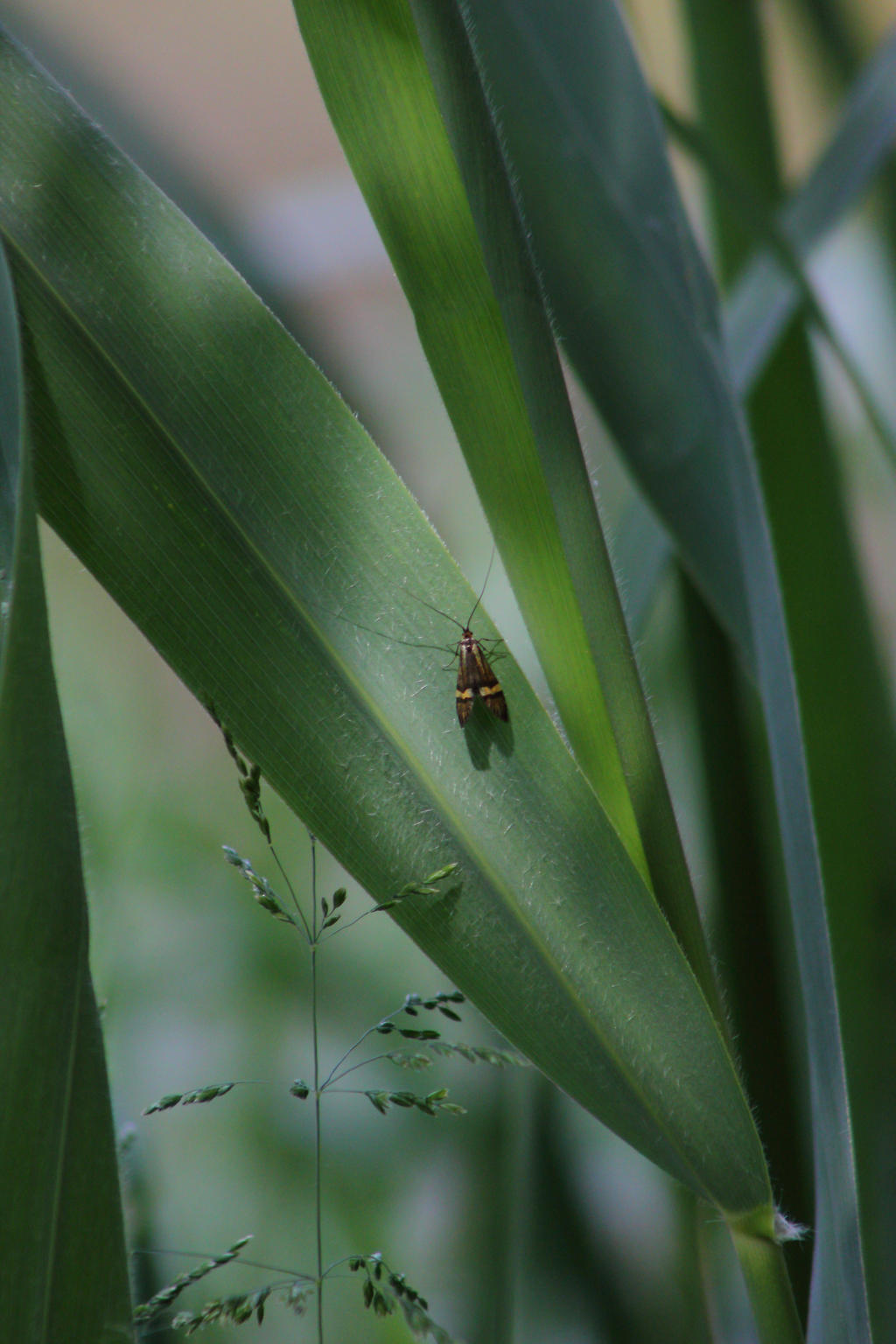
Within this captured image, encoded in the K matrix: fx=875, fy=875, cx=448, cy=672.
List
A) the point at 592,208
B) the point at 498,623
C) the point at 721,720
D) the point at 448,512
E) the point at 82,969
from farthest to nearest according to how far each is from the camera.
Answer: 1. the point at 448,512
2. the point at 721,720
3. the point at 498,623
4. the point at 592,208
5. the point at 82,969

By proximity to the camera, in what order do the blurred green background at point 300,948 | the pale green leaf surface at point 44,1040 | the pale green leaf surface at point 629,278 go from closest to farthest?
the pale green leaf surface at point 44,1040 → the pale green leaf surface at point 629,278 → the blurred green background at point 300,948

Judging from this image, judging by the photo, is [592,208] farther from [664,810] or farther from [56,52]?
[56,52]

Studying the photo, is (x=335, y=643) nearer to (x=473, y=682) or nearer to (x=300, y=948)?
(x=473, y=682)

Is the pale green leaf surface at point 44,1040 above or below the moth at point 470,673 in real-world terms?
below

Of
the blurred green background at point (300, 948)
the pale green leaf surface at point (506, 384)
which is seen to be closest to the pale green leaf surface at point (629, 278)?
the pale green leaf surface at point (506, 384)

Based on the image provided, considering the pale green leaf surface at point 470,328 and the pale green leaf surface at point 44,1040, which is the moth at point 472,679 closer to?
the pale green leaf surface at point 470,328

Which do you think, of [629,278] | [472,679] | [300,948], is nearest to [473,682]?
[472,679]

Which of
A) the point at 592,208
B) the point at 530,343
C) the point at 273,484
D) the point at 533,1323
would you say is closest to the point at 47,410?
the point at 273,484
